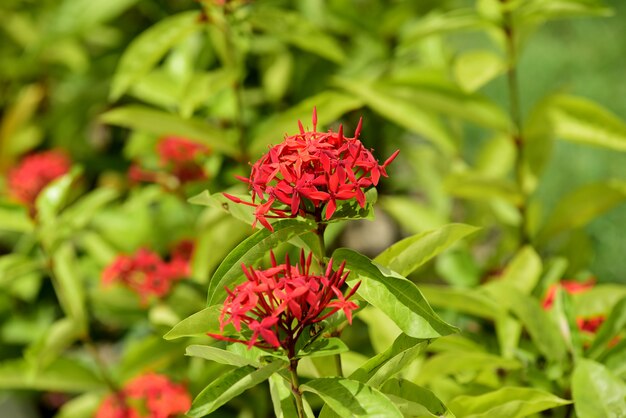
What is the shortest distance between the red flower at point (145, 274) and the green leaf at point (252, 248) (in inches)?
32.1

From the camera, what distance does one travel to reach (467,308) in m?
1.26

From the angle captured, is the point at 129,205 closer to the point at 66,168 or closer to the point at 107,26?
the point at 66,168

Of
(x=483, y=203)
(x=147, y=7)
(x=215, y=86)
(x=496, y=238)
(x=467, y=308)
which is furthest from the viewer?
(x=496, y=238)

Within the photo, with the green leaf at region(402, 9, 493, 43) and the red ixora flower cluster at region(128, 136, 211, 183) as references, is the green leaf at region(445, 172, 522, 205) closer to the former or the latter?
the green leaf at region(402, 9, 493, 43)

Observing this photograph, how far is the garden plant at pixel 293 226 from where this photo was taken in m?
0.78

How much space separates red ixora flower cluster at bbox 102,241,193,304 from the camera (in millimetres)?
1581

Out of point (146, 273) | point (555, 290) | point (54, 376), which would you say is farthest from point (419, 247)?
point (54, 376)

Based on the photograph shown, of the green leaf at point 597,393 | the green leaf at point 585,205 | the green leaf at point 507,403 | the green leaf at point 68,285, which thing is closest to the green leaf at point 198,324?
the green leaf at point 507,403

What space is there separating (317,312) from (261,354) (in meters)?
0.09

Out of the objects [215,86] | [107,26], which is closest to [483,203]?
[215,86]

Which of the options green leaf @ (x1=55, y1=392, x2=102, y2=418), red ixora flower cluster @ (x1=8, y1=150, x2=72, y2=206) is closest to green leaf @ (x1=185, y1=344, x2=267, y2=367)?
green leaf @ (x1=55, y1=392, x2=102, y2=418)

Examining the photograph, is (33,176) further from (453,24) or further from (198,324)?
(198,324)

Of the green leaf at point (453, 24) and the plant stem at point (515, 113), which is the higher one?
the green leaf at point (453, 24)

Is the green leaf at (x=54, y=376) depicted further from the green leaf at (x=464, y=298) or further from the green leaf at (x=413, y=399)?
the green leaf at (x=413, y=399)
